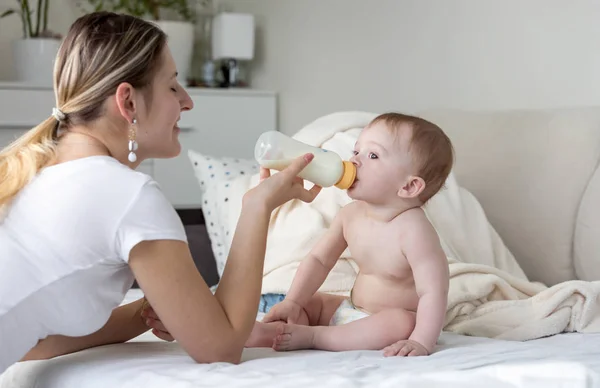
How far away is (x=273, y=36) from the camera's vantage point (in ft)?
12.3

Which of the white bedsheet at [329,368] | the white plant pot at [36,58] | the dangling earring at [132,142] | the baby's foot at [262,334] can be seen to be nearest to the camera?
the white bedsheet at [329,368]

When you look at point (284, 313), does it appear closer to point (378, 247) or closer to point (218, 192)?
point (378, 247)

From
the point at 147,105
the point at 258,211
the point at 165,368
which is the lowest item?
the point at 165,368

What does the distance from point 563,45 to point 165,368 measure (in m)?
1.50

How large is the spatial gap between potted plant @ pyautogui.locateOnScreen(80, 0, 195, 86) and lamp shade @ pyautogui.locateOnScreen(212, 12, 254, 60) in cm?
15

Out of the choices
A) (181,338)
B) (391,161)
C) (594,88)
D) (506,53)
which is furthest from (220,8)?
(181,338)

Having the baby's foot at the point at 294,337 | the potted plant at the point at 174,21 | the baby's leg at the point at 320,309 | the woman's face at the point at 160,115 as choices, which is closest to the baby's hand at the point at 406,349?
the baby's foot at the point at 294,337

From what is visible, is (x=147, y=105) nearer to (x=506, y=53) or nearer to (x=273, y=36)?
(x=506, y=53)

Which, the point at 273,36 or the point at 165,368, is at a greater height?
the point at 273,36

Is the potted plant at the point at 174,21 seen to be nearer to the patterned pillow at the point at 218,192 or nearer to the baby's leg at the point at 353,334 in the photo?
the patterned pillow at the point at 218,192

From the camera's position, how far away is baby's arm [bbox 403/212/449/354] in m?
1.30

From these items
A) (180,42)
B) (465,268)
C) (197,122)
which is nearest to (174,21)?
(180,42)

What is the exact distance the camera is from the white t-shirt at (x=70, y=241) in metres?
1.15

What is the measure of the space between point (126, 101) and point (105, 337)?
403mm
